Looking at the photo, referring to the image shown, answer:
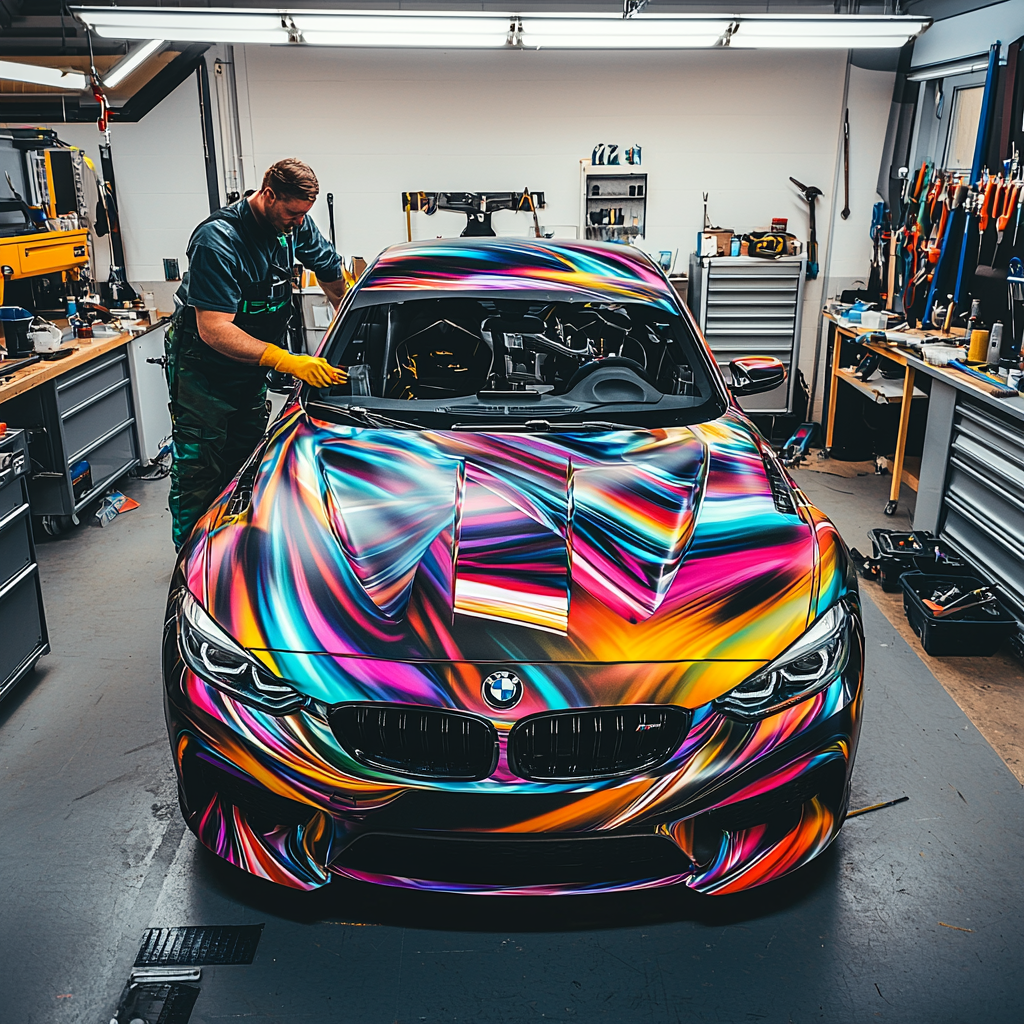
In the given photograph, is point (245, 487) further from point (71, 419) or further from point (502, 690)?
point (71, 419)

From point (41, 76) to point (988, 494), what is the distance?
5037 millimetres

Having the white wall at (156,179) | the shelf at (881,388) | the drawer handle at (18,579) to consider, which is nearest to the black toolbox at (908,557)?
the shelf at (881,388)

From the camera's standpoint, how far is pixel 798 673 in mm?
1585

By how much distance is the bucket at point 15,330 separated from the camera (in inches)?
154

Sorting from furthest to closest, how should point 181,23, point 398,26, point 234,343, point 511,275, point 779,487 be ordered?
point 398,26 < point 181,23 < point 234,343 < point 511,275 < point 779,487

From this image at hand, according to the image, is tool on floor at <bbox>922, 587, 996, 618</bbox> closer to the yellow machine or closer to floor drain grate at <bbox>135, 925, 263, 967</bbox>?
floor drain grate at <bbox>135, 925, 263, 967</bbox>

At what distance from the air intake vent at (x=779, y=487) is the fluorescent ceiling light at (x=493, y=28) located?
10.6 ft

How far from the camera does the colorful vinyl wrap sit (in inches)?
58.3

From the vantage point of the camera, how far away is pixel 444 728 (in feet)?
4.89

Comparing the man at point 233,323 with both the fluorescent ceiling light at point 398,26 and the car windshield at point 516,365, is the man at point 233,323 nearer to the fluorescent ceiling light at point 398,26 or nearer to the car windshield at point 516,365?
the car windshield at point 516,365

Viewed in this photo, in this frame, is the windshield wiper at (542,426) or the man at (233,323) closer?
the windshield wiper at (542,426)

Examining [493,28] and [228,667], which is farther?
[493,28]

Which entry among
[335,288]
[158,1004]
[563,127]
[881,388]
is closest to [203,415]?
[335,288]

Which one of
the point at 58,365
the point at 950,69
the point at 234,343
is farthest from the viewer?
the point at 950,69
